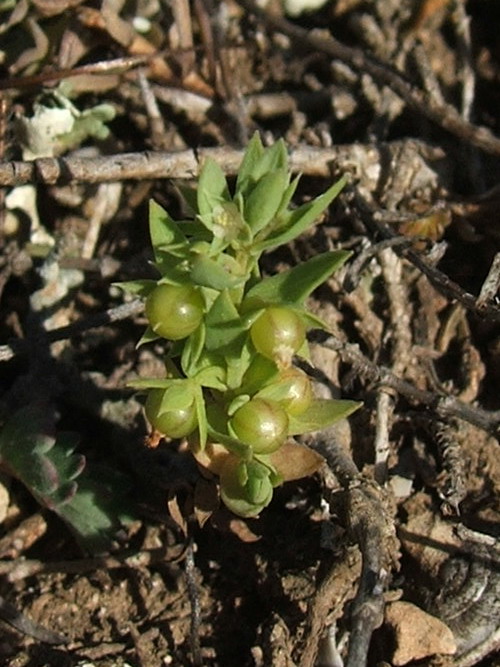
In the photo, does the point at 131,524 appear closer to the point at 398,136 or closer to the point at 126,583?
the point at 126,583

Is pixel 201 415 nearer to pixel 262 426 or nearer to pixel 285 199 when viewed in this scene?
pixel 262 426

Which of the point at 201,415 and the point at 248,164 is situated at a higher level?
the point at 248,164

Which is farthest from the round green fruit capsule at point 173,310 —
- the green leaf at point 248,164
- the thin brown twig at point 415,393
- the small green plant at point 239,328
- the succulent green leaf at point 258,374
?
the thin brown twig at point 415,393

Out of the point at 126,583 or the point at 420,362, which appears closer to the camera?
the point at 126,583

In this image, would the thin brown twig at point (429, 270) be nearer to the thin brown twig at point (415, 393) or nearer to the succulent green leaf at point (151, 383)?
the thin brown twig at point (415, 393)

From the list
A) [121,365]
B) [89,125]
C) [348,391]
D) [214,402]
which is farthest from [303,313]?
[89,125]

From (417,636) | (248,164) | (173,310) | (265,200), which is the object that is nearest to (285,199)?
(265,200)

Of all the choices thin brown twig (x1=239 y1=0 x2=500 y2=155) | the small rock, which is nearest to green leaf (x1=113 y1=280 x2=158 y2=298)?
the small rock
